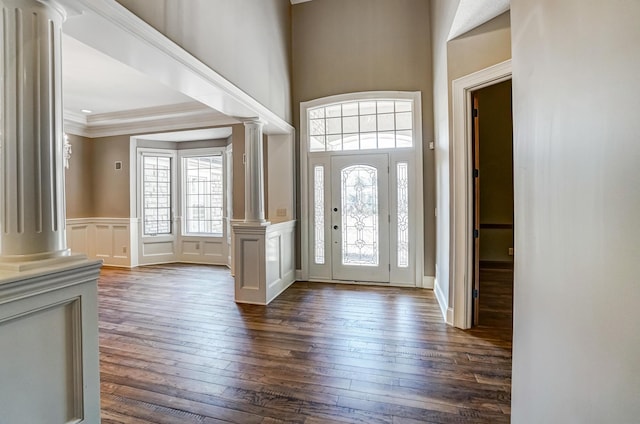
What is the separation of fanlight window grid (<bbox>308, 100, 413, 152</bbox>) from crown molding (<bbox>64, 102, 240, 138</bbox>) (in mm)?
1524

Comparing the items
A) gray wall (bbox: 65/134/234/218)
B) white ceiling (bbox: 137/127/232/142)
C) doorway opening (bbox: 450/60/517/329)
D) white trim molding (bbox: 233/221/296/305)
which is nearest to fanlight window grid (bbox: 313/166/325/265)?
white trim molding (bbox: 233/221/296/305)

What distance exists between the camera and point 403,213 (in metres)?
4.58

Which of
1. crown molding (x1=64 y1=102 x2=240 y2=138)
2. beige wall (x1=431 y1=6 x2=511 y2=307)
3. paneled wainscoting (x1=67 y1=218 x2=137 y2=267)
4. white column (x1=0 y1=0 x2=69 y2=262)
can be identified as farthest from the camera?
paneled wainscoting (x1=67 y1=218 x2=137 y2=267)

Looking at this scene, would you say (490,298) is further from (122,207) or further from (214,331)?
(122,207)

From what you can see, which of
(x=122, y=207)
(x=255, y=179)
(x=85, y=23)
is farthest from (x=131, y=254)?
(x=85, y=23)

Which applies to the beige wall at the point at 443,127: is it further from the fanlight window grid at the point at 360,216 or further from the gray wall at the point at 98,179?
the gray wall at the point at 98,179

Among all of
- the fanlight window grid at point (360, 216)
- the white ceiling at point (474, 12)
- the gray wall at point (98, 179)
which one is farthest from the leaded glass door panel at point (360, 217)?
the gray wall at point (98, 179)

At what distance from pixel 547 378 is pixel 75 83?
6.08 m

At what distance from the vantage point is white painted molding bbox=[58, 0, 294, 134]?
1.79 metres

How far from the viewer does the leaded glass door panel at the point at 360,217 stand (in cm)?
464

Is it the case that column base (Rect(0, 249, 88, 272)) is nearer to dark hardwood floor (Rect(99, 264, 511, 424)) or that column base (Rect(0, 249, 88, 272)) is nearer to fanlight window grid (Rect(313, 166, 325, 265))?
→ dark hardwood floor (Rect(99, 264, 511, 424))

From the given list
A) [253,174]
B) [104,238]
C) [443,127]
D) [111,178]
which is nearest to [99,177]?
[111,178]

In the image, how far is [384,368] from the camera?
2381 mm

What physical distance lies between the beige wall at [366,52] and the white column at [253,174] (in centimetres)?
115
